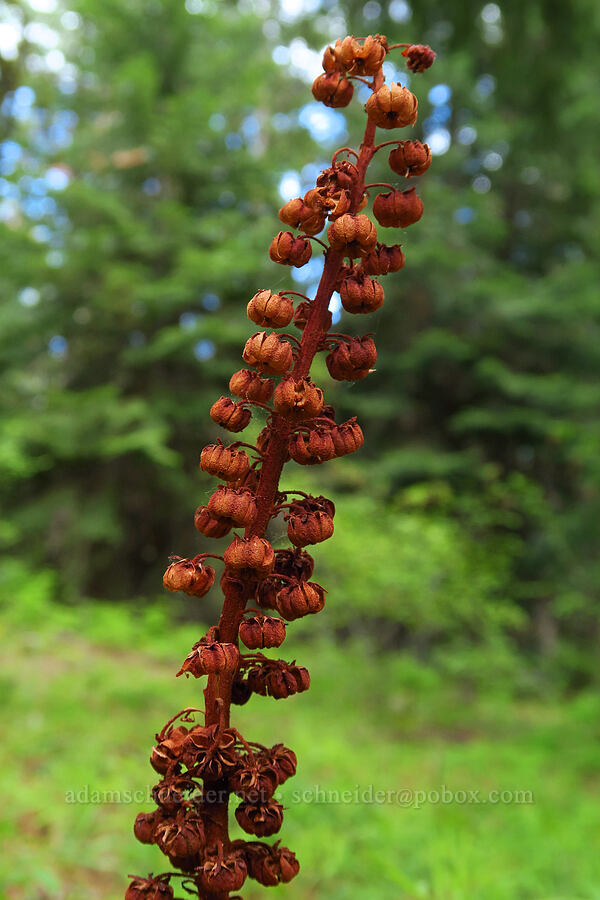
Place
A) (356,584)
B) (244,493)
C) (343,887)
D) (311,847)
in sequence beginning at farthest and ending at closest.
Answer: (356,584)
(311,847)
(343,887)
(244,493)

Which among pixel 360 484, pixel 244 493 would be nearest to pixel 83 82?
pixel 360 484

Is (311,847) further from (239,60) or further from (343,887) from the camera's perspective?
(239,60)

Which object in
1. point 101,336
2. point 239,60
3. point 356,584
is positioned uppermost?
point 239,60

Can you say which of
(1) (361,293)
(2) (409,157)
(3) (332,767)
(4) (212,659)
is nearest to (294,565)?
(4) (212,659)

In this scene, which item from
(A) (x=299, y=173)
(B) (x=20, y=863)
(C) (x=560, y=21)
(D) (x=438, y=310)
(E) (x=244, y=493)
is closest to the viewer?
(E) (x=244, y=493)

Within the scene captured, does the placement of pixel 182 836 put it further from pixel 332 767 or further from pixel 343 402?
pixel 343 402

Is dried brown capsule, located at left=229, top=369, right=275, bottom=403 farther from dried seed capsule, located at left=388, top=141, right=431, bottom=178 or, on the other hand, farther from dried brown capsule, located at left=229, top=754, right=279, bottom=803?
dried brown capsule, located at left=229, top=754, right=279, bottom=803

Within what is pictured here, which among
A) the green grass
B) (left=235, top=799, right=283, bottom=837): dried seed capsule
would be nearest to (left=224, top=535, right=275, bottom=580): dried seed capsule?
(left=235, top=799, right=283, bottom=837): dried seed capsule
